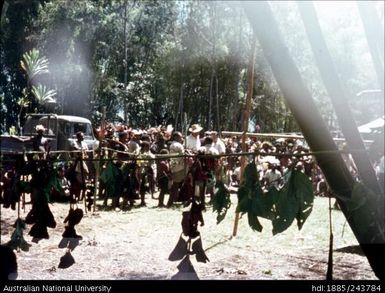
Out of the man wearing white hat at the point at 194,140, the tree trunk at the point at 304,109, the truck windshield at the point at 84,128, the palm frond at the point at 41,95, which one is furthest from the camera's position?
the truck windshield at the point at 84,128

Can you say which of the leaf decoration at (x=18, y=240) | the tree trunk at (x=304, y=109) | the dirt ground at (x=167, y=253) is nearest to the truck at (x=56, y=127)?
the dirt ground at (x=167, y=253)

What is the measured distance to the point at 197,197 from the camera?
171 cm

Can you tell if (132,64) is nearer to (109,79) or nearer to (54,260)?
(109,79)

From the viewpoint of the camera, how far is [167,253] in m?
5.67

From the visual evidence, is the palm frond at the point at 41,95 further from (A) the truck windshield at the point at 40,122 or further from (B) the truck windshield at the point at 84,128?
(B) the truck windshield at the point at 84,128

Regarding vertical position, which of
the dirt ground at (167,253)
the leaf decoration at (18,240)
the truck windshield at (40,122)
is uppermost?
the truck windshield at (40,122)

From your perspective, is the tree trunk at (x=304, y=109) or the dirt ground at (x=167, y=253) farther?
the dirt ground at (x=167, y=253)

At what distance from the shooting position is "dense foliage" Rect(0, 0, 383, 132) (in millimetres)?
16859

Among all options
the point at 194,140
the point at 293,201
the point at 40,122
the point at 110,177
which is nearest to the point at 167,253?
the point at 194,140

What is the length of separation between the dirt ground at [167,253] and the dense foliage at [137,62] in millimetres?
10137

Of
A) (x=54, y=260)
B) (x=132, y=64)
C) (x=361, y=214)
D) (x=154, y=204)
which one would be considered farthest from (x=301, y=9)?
(x=132, y=64)

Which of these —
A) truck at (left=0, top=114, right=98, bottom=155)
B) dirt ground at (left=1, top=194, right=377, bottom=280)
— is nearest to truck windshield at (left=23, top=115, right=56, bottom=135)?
truck at (left=0, top=114, right=98, bottom=155)

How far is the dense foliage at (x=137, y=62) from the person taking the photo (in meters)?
16.9

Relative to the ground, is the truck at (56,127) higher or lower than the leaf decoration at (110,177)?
higher
